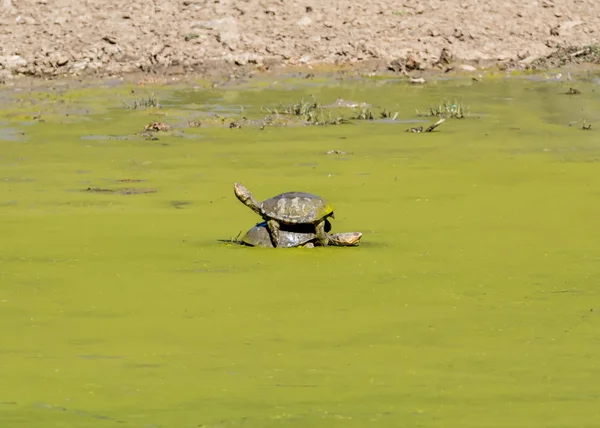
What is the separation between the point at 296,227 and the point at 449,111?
26.7 feet

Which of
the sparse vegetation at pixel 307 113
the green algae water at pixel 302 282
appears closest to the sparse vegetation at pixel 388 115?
the sparse vegetation at pixel 307 113

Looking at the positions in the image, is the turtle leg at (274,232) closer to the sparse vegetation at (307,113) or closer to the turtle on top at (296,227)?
the turtle on top at (296,227)

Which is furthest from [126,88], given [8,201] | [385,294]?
[385,294]

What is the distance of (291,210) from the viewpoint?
8906mm

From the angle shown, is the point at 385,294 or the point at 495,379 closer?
the point at 495,379

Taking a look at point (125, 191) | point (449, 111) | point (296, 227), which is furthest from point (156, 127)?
point (296, 227)

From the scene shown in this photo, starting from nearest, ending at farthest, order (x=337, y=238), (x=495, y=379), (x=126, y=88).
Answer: (x=495, y=379) < (x=337, y=238) < (x=126, y=88)

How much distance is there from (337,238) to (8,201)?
3.42 meters

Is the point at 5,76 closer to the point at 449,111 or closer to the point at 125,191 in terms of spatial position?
the point at 449,111

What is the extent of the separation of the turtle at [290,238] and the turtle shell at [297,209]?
0.12 m

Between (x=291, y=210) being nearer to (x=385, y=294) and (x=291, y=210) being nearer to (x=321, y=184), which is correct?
(x=385, y=294)

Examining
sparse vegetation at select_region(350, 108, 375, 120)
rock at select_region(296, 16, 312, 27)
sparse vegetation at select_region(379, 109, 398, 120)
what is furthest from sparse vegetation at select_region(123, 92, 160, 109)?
rock at select_region(296, 16, 312, 27)

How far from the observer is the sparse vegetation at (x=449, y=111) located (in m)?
→ 16.7

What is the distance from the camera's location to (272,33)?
23.2m
